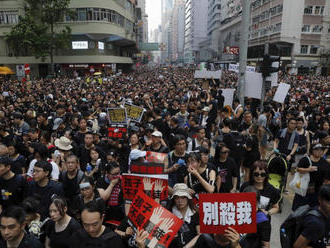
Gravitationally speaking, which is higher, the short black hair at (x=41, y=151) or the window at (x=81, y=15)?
the window at (x=81, y=15)

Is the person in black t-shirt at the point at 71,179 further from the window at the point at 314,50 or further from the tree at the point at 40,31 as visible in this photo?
the window at the point at 314,50

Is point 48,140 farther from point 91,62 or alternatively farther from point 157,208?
point 91,62

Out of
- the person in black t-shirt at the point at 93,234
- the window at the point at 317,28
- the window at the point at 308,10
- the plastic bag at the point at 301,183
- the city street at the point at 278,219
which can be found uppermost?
the window at the point at 308,10

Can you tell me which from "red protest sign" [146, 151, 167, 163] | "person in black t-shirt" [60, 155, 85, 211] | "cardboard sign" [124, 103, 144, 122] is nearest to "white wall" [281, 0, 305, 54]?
"cardboard sign" [124, 103, 144, 122]

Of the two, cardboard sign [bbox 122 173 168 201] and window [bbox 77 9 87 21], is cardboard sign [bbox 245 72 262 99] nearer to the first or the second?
cardboard sign [bbox 122 173 168 201]

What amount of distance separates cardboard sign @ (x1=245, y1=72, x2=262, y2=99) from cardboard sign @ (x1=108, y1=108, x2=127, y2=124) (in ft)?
17.2

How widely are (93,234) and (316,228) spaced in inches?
82.9

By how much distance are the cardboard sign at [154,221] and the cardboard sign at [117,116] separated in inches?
157

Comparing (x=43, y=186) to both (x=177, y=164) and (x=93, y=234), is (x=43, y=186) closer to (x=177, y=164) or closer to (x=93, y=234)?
(x=93, y=234)

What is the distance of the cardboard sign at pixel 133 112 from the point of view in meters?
7.21

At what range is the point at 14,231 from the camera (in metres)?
2.55

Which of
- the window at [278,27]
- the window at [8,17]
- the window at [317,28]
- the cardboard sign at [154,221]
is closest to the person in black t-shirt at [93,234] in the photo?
the cardboard sign at [154,221]

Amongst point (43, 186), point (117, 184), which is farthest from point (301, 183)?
point (43, 186)

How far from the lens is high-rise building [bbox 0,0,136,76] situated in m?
39.2
